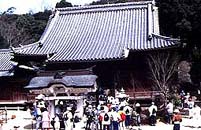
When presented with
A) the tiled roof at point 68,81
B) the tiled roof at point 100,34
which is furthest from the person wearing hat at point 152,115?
the tiled roof at point 100,34

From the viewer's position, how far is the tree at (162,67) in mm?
27016

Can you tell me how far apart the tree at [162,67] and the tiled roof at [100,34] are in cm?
71

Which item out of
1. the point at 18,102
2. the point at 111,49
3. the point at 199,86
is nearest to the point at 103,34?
the point at 111,49

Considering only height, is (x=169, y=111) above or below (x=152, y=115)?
above

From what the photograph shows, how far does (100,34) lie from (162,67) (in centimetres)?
646

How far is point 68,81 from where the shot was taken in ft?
80.1

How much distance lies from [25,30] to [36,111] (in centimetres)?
4922

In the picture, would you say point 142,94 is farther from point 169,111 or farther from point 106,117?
point 106,117

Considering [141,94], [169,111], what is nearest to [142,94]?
[141,94]

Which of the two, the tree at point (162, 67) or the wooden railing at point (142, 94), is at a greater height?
the tree at point (162, 67)

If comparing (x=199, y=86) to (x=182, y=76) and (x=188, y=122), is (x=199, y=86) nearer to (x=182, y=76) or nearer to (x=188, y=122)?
(x=182, y=76)

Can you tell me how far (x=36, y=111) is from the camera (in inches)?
821

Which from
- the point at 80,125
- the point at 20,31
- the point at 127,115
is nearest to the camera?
the point at 127,115

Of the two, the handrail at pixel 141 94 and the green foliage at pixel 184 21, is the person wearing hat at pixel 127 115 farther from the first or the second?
the green foliage at pixel 184 21
